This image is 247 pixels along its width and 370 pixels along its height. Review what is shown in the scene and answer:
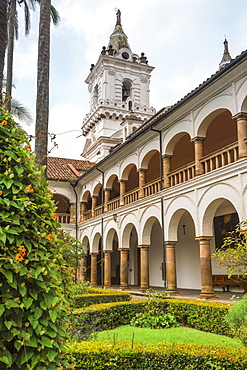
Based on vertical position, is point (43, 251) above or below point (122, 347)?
above

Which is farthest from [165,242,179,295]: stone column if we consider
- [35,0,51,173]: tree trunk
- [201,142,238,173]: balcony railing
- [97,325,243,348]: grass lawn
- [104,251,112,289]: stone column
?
[35,0,51,173]: tree trunk

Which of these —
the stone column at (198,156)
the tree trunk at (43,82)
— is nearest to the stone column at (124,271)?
the stone column at (198,156)

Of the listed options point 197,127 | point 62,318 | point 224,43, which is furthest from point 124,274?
point 224,43

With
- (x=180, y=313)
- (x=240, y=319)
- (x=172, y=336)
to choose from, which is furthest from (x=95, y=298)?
(x=240, y=319)

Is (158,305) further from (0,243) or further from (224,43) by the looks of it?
(224,43)

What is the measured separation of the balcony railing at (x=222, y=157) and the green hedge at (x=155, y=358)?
7.65 m

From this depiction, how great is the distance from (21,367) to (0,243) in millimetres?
773

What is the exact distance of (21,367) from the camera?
2.28m

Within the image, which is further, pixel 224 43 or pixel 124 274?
pixel 224 43

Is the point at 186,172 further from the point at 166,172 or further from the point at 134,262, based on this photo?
the point at 134,262

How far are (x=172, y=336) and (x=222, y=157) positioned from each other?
6.29m

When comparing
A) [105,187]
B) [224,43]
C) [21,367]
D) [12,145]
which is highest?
[224,43]

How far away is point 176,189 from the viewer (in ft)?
47.8

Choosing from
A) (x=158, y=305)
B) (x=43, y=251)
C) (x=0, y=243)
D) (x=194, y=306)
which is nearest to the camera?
(x=0, y=243)
